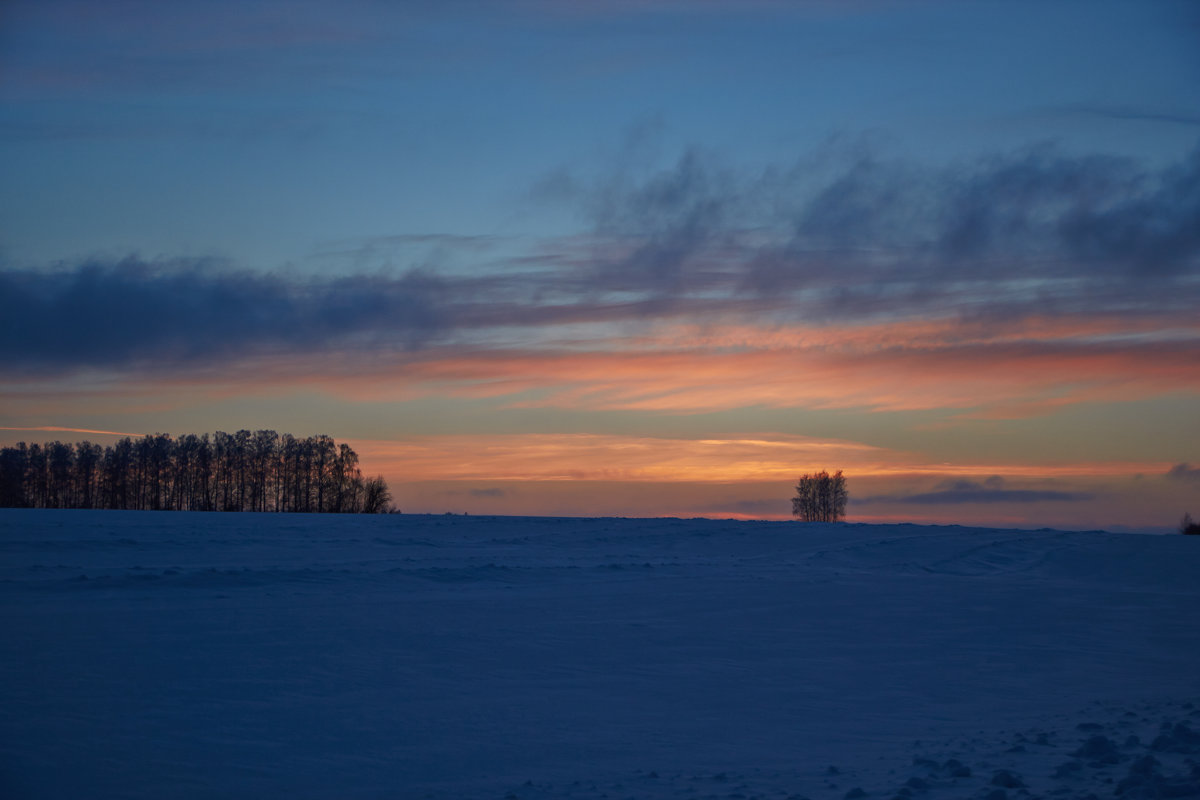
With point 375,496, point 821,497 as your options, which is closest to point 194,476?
point 375,496

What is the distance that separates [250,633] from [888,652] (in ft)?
27.8

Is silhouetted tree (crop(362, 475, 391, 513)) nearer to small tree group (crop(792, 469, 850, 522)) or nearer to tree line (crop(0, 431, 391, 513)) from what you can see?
tree line (crop(0, 431, 391, 513))

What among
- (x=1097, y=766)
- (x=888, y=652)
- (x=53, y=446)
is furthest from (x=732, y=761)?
(x=53, y=446)

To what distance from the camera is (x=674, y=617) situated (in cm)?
1342

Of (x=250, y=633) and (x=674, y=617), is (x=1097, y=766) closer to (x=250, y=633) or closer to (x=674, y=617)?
(x=674, y=617)

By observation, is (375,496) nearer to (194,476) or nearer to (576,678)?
(194,476)

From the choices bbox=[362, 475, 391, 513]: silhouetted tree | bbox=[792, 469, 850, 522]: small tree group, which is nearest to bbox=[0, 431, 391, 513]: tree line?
bbox=[362, 475, 391, 513]: silhouetted tree

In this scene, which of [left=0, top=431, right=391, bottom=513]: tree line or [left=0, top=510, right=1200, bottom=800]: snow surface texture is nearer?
[left=0, top=510, right=1200, bottom=800]: snow surface texture

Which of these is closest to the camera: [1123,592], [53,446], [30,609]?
[30,609]

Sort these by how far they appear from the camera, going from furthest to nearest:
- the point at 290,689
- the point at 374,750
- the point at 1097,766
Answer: the point at 290,689
the point at 374,750
the point at 1097,766

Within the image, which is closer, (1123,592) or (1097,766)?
(1097,766)

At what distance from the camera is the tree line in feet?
217

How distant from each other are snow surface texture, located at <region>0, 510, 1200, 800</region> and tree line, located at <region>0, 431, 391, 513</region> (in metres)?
50.4

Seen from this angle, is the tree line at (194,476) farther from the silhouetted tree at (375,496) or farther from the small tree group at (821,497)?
the small tree group at (821,497)
